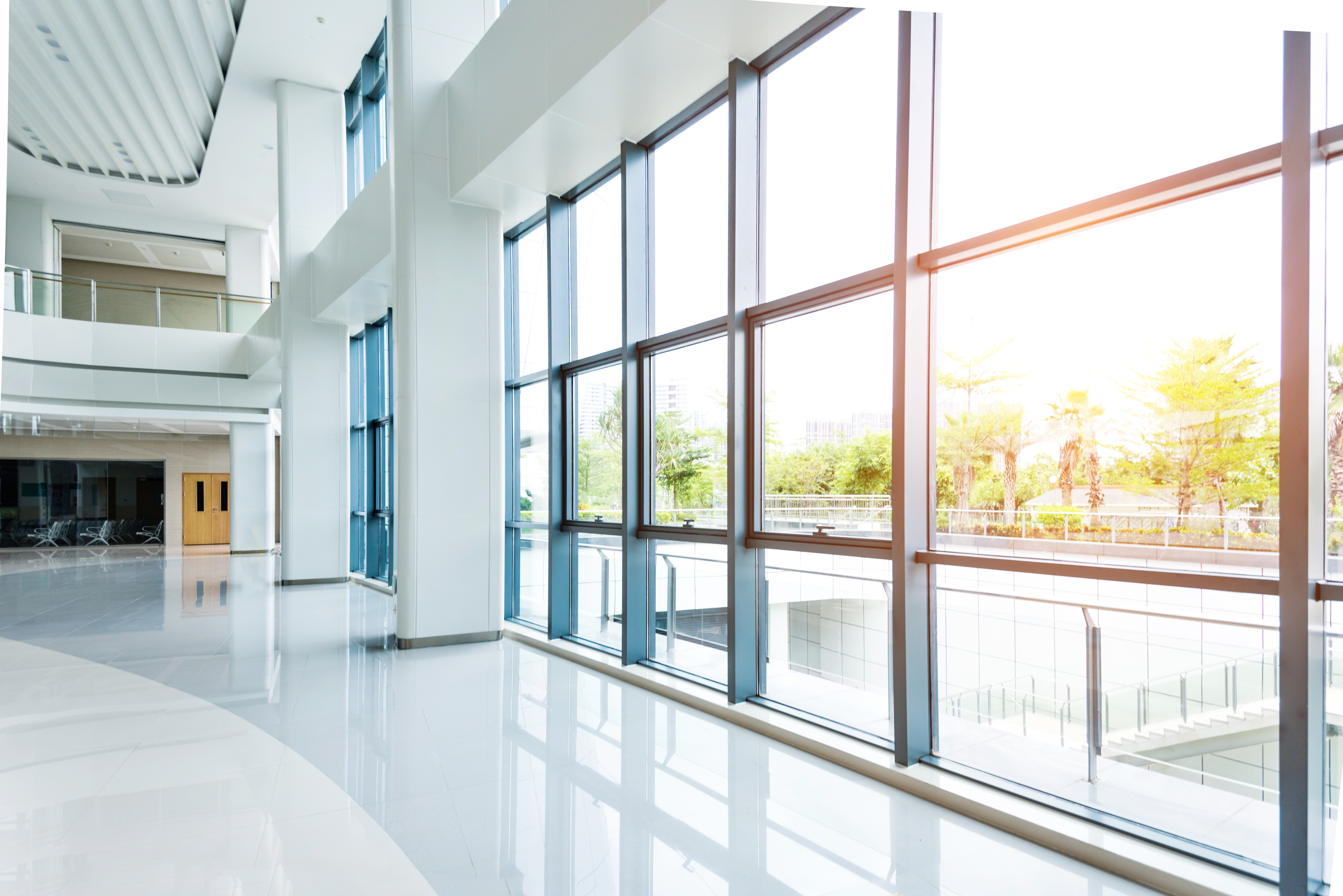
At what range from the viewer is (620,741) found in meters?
4.30

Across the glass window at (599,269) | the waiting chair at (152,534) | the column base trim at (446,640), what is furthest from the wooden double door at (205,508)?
the glass window at (599,269)

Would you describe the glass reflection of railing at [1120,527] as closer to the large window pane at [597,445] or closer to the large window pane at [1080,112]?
the large window pane at [1080,112]

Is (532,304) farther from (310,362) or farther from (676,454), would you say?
(310,362)

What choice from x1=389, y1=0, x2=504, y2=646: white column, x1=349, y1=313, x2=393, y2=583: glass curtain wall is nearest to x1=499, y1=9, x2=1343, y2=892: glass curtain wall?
x1=389, y1=0, x2=504, y2=646: white column

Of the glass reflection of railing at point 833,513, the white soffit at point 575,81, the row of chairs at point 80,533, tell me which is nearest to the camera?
the glass reflection of railing at point 833,513

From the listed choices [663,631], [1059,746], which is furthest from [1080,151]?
[663,631]

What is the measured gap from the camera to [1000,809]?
319 cm

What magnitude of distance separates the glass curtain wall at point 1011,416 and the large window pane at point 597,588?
2.58ft

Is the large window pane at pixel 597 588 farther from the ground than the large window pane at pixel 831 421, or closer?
closer

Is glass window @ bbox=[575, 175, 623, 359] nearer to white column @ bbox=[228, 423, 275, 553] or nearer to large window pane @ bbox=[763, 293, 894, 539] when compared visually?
large window pane @ bbox=[763, 293, 894, 539]

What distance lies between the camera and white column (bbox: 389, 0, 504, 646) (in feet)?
23.1

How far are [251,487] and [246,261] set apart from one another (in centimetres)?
533

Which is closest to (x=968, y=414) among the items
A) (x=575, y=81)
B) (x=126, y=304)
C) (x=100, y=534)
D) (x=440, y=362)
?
(x=575, y=81)

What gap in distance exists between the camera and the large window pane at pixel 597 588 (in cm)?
680
